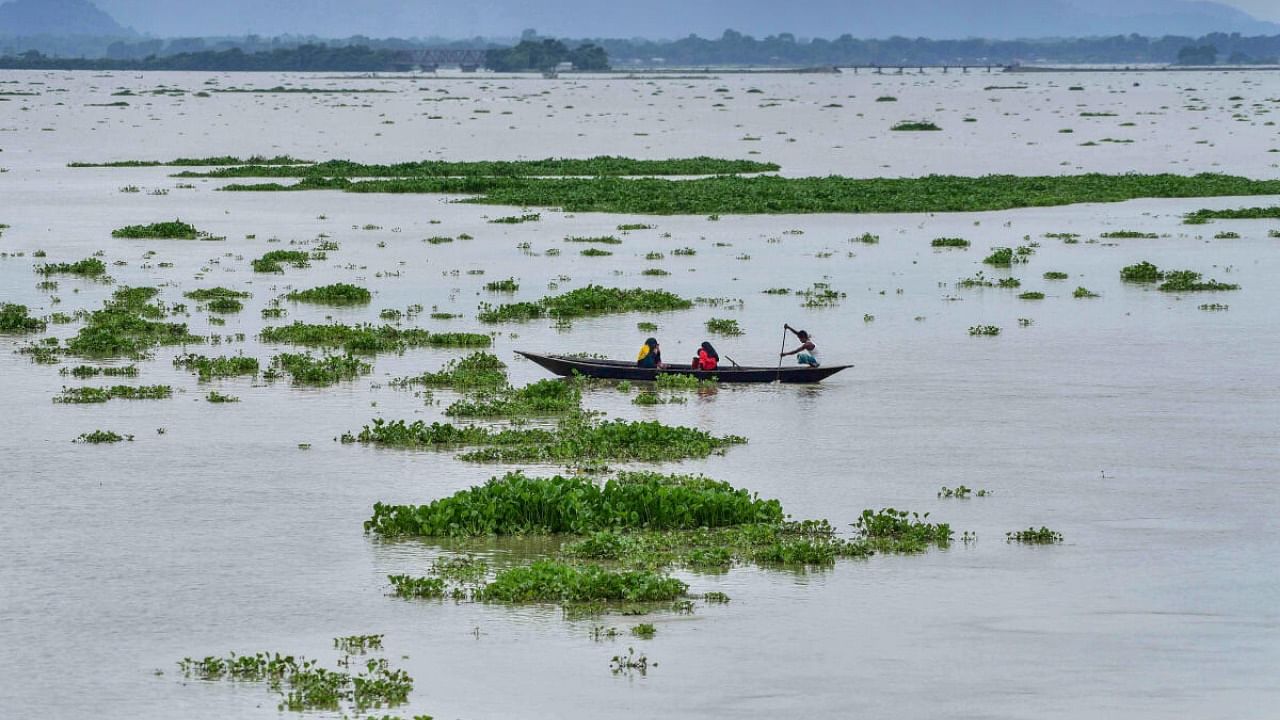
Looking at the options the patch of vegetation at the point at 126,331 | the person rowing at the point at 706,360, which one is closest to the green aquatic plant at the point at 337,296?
the patch of vegetation at the point at 126,331

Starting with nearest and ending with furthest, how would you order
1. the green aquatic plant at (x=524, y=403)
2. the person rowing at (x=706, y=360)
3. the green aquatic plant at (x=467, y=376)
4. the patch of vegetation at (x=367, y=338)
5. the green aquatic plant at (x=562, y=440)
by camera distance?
the green aquatic plant at (x=562, y=440) → the green aquatic plant at (x=524, y=403) → the person rowing at (x=706, y=360) → the green aquatic plant at (x=467, y=376) → the patch of vegetation at (x=367, y=338)

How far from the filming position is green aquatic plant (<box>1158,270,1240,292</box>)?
39.1 meters

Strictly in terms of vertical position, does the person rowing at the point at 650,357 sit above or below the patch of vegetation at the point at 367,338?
above

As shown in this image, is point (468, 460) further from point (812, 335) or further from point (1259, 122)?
point (1259, 122)

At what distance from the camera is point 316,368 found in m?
27.8

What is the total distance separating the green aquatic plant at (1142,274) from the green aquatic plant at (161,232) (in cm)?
2571

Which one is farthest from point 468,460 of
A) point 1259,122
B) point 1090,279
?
point 1259,122

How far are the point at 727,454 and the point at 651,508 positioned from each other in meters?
4.17

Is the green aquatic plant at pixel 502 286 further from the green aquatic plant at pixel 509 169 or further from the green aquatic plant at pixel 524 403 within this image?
the green aquatic plant at pixel 509 169

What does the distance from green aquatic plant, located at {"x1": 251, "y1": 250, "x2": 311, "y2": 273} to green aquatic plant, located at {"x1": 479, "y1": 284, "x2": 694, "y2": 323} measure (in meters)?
8.15

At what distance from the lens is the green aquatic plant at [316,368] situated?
2755cm

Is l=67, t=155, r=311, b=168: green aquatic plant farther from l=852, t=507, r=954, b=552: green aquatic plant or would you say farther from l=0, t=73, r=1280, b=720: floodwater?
l=852, t=507, r=954, b=552: green aquatic plant

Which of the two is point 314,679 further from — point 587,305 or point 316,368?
point 587,305

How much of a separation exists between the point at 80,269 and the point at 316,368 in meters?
15.9
